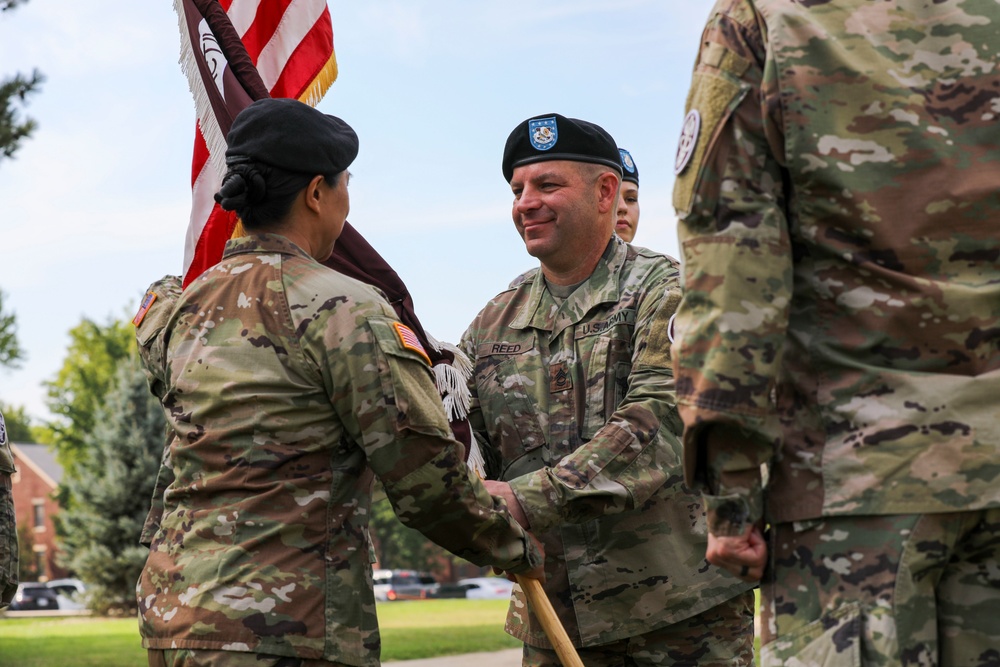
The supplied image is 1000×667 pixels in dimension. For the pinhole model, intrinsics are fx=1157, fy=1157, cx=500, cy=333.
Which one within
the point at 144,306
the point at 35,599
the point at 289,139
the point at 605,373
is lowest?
the point at 35,599

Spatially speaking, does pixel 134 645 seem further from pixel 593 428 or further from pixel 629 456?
pixel 629 456

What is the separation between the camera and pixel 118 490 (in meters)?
30.9

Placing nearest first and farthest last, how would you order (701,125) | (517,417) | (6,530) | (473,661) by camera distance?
1. (701,125)
2. (517,417)
3. (6,530)
4. (473,661)


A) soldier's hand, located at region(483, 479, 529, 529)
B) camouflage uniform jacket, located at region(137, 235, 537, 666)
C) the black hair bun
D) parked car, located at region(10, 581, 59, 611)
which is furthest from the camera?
parked car, located at region(10, 581, 59, 611)

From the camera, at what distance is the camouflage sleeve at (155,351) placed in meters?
3.54

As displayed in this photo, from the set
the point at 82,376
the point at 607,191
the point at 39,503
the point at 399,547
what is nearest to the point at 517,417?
the point at 607,191

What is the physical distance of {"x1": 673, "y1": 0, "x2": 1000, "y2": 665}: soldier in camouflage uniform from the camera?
232 centimetres

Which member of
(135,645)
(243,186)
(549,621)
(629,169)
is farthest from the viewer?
(135,645)

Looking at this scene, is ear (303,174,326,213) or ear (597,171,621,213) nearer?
ear (303,174,326,213)

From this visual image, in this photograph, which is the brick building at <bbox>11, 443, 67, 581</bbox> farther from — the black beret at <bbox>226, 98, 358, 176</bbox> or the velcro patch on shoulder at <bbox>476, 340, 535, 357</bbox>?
the black beret at <bbox>226, 98, 358, 176</bbox>

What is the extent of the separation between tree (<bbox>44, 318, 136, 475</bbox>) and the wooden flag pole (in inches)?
2043

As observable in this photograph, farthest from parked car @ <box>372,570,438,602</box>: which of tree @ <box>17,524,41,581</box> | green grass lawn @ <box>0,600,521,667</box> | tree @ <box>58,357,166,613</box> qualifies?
green grass lawn @ <box>0,600,521,667</box>

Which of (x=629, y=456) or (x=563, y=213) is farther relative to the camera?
(x=563, y=213)

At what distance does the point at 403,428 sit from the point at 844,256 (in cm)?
115
